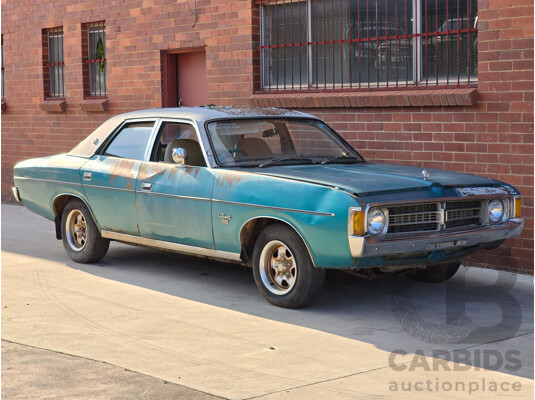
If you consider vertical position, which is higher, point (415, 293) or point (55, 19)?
point (55, 19)

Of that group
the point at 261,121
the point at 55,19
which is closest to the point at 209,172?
the point at 261,121

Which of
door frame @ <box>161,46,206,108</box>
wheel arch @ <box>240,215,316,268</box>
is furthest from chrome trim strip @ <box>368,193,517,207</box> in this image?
door frame @ <box>161,46,206,108</box>

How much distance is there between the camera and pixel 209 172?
26.1 ft

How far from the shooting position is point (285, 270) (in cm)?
744

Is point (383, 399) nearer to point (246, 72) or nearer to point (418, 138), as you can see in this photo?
point (418, 138)

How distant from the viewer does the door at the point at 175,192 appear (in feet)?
26.2

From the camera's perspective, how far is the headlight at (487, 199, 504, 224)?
7634 mm

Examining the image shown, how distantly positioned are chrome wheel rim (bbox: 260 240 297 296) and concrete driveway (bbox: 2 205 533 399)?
0.23 meters

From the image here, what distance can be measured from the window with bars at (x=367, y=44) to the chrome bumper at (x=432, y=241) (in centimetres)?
236

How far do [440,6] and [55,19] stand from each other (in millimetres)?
7646

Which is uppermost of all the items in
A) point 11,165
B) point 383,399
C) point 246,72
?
point 246,72

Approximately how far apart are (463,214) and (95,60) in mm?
8615

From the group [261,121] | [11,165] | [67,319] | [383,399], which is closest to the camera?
[383,399]

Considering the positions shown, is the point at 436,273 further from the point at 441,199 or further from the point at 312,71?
the point at 312,71
